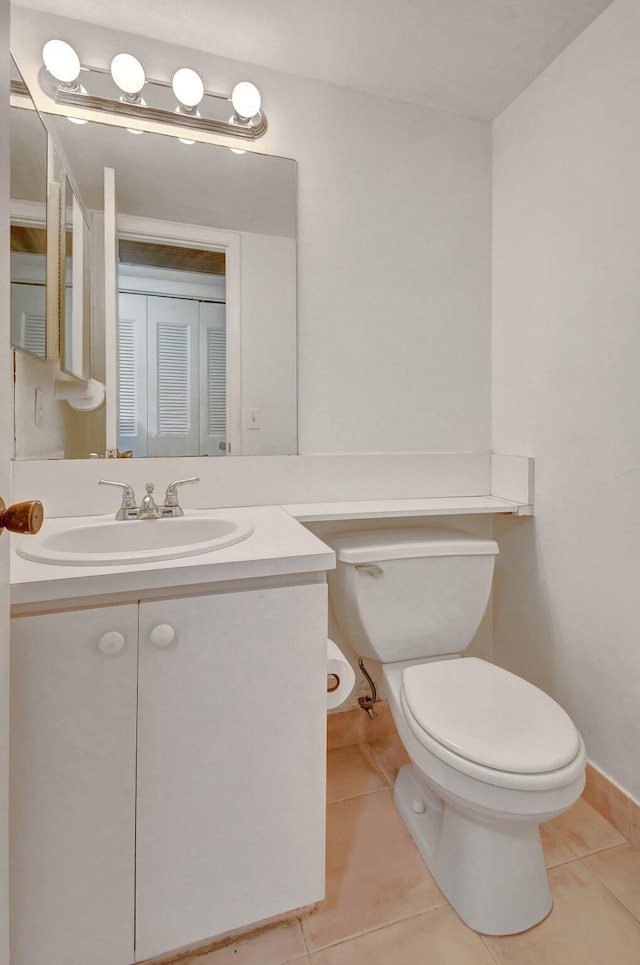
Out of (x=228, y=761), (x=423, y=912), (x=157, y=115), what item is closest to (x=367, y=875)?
(x=423, y=912)

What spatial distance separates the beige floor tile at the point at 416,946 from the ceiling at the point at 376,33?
2187 millimetres

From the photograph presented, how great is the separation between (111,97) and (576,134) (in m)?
1.28

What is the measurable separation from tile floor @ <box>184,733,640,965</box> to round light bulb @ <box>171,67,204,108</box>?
2023 millimetres

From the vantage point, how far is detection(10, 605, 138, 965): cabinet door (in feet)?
2.66

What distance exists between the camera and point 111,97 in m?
1.34

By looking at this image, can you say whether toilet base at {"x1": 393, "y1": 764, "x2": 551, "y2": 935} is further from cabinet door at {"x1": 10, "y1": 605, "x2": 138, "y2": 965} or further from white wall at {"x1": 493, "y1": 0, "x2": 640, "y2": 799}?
cabinet door at {"x1": 10, "y1": 605, "x2": 138, "y2": 965}

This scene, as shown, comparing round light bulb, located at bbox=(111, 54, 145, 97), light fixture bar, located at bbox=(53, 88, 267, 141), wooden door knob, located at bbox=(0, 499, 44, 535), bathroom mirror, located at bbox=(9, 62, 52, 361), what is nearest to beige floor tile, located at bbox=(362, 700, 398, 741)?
wooden door knob, located at bbox=(0, 499, 44, 535)

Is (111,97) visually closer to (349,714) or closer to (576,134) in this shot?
(576,134)

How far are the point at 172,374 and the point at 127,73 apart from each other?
0.80 meters

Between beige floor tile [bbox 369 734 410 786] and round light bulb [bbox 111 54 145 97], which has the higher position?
round light bulb [bbox 111 54 145 97]

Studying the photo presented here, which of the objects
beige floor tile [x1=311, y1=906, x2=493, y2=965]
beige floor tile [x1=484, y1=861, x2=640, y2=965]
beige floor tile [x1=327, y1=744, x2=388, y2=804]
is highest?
beige floor tile [x1=327, y1=744, x2=388, y2=804]

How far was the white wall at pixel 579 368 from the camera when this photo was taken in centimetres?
124

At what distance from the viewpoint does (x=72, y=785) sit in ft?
2.75

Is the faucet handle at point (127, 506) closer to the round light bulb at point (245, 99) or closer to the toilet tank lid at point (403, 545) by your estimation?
the toilet tank lid at point (403, 545)
